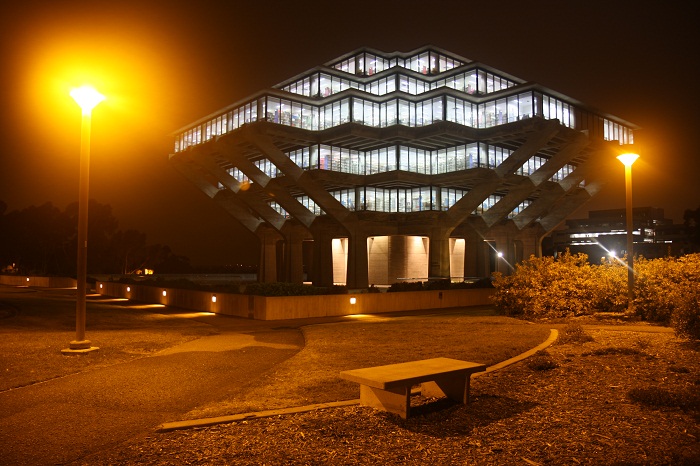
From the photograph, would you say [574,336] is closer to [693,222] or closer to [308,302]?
[308,302]

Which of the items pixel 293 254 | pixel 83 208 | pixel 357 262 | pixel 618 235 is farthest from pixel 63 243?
pixel 618 235

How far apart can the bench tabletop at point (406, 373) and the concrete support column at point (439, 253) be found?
1643 inches

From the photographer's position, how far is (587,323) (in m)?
16.2

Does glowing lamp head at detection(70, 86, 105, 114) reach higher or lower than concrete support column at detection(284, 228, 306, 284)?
higher

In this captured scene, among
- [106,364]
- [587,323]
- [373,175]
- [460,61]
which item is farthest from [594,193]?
[106,364]

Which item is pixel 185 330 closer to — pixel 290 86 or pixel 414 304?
pixel 414 304

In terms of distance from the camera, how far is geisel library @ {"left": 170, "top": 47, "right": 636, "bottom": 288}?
47562 mm

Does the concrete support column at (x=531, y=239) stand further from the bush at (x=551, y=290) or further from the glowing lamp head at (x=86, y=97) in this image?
the glowing lamp head at (x=86, y=97)

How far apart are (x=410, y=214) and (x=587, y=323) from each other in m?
34.3

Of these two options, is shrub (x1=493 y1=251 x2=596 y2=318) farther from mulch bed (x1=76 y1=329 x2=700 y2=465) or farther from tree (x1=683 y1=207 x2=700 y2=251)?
tree (x1=683 y1=207 x2=700 y2=251)

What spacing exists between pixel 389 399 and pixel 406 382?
19.1 inches

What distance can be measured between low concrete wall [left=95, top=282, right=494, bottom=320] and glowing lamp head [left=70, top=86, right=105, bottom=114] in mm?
10631

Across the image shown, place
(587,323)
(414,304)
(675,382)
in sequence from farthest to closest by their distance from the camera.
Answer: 1. (414,304)
2. (587,323)
3. (675,382)

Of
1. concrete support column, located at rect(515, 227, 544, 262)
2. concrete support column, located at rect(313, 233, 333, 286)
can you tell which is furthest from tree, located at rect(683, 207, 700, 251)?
concrete support column, located at rect(313, 233, 333, 286)
